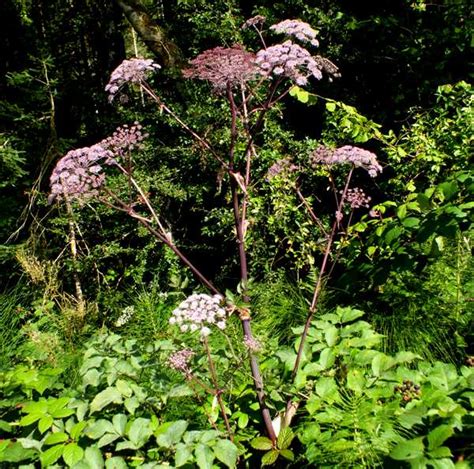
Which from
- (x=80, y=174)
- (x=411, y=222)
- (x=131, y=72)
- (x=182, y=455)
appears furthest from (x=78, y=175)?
(x=411, y=222)

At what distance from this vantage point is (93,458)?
4.80 feet

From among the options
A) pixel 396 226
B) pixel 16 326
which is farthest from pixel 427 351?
pixel 16 326

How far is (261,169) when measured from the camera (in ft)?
13.8

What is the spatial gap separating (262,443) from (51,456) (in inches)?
28.6

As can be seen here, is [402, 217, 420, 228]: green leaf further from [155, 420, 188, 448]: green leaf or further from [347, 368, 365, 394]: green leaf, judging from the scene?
[155, 420, 188, 448]: green leaf

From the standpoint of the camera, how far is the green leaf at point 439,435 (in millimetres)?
1255

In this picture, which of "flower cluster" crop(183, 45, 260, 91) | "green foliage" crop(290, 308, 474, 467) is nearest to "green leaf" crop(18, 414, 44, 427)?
"green foliage" crop(290, 308, 474, 467)

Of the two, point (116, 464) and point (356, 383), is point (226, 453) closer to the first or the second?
point (116, 464)

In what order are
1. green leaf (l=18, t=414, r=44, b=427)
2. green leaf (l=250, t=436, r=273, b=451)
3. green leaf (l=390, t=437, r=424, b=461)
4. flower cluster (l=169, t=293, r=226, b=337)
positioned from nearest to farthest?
1. green leaf (l=390, t=437, r=424, b=461)
2. flower cluster (l=169, t=293, r=226, b=337)
3. green leaf (l=18, t=414, r=44, b=427)
4. green leaf (l=250, t=436, r=273, b=451)

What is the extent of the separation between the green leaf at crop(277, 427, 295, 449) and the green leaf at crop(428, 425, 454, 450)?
60cm

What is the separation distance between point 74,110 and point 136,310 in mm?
3098

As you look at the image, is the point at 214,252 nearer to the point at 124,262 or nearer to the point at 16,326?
the point at 124,262

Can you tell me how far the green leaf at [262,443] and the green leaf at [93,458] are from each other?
55 centimetres

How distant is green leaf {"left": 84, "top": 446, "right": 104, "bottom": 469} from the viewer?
4.75 feet
